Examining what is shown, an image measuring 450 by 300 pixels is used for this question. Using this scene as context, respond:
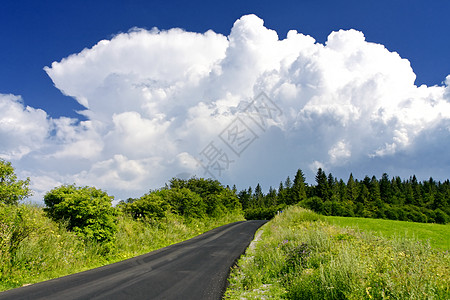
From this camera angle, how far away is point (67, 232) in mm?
10766

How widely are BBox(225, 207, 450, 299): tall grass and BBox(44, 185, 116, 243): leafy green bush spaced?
6.76 m

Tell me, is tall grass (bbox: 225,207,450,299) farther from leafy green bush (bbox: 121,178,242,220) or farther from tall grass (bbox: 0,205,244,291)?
leafy green bush (bbox: 121,178,242,220)

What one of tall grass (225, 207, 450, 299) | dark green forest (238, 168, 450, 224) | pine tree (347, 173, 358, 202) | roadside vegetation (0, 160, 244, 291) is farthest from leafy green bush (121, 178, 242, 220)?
pine tree (347, 173, 358, 202)

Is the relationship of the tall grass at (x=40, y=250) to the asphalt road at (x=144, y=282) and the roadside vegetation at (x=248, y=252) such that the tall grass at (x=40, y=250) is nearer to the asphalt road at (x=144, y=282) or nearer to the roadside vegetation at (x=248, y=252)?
the roadside vegetation at (x=248, y=252)

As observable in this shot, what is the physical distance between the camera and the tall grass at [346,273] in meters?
4.45

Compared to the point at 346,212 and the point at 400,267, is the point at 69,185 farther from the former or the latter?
the point at 346,212

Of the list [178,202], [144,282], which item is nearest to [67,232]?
[144,282]

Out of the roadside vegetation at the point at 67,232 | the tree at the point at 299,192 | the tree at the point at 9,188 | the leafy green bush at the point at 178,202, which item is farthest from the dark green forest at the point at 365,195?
the tree at the point at 9,188

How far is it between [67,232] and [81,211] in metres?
1.03

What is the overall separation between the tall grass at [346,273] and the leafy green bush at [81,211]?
6757 mm

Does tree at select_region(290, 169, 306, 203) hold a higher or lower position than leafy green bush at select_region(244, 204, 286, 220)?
higher

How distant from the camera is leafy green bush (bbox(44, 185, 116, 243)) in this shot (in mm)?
11422

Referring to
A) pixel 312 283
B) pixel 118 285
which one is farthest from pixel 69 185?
pixel 312 283

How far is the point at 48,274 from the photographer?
8.25m
